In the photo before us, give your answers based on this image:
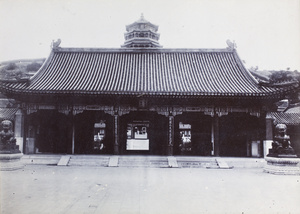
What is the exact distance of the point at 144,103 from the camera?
44.9 ft

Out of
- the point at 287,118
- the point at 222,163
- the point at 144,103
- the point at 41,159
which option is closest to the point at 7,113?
the point at 41,159

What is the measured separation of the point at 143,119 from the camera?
16188 mm

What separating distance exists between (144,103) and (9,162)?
22.1 feet

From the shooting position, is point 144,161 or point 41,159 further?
point 41,159

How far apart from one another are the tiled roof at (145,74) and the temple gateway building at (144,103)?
0.17ft

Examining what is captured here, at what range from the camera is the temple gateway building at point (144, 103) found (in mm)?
13305

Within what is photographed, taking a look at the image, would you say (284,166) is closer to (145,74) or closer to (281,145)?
(281,145)

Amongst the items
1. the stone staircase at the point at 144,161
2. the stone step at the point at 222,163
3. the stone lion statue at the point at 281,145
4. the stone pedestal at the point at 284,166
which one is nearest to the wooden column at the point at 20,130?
the stone staircase at the point at 144,161

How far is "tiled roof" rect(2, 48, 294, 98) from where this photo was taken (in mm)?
12797

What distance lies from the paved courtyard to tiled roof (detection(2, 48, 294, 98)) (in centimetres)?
434

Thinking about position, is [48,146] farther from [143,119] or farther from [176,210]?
[176,210]

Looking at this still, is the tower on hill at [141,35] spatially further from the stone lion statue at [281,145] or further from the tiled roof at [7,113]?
the stone lion statue at [281,145]

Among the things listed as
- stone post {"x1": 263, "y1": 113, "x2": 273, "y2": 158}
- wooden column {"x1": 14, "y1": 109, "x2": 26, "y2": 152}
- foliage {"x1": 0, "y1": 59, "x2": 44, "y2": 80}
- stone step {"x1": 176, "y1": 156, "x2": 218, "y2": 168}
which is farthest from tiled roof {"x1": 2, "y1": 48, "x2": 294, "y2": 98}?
stone step {"x1": 176, "y1": 156, "x2": 218, "y2": 168}

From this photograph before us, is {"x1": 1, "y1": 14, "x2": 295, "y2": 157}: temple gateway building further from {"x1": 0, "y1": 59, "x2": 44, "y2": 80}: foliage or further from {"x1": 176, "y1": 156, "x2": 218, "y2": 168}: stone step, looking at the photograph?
{"x1": 0, "y1": 59, "x2": 44, "y2": 80}: foliage
